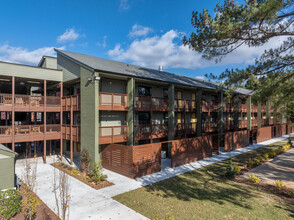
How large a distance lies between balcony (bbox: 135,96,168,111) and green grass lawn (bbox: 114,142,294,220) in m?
7.16

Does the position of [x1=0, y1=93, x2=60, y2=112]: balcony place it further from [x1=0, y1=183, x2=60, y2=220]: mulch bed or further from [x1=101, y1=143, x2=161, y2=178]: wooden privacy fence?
[x1=0, y1=183, x2=60, y2=220]: mulch bed

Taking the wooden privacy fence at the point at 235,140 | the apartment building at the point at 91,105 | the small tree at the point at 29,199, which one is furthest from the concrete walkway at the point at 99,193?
the wooden privacy fence at the point at 235,140

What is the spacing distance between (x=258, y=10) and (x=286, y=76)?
18.0 feet

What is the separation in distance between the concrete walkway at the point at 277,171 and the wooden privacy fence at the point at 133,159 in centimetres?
692

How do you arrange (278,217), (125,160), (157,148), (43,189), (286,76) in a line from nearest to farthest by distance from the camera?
(278,217), (43,189), (286,76), (125,160), (157,148)

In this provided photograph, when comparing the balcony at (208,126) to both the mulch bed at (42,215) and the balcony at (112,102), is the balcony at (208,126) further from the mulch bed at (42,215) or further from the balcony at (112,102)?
the mulch bed at (42,215)

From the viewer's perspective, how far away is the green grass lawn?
25.6ft

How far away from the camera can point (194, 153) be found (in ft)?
55.7

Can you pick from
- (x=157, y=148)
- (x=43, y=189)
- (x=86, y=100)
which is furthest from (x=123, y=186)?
(x=86, y=100)

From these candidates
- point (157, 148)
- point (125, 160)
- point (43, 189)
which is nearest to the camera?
point (43, 189)

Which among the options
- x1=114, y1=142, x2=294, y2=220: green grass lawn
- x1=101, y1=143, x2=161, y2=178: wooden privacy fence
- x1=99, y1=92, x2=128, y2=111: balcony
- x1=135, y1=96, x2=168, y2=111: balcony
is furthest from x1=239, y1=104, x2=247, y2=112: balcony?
x1=99, y1=92, x2=128, y2=111: balcony

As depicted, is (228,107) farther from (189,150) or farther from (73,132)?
(73,132)

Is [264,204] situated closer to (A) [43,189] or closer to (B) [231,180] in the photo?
(B) [231,180]

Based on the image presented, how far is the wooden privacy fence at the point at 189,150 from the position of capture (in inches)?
598
